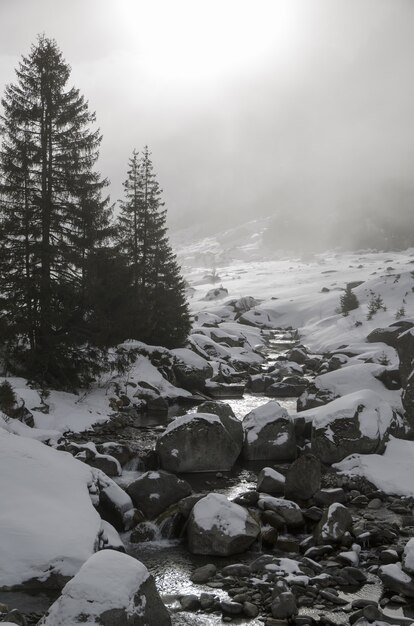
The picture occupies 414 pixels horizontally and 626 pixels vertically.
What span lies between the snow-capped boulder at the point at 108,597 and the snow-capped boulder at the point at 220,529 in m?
3.96

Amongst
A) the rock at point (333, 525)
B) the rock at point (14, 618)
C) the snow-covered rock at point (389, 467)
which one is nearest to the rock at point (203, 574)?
the rock at point (333, 525)

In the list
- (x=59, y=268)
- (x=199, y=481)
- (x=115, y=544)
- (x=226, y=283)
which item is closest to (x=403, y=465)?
(x=199, y=481)

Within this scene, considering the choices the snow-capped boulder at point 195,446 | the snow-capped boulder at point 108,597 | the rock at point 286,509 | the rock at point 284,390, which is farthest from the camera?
the rock at point 284,390

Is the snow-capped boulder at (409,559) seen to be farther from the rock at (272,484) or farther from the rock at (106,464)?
the rock at (106,464)

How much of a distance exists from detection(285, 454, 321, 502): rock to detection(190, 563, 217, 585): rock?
420cm

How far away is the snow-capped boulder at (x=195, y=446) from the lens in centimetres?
1598

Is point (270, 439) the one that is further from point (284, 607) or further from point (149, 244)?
point (149, 244)

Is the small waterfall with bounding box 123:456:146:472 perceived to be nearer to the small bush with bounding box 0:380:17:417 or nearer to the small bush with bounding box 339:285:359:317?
the small bush with bounding box 0:380:17:417

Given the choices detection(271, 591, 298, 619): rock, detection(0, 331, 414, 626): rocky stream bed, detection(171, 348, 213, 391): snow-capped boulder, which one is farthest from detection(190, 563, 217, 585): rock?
detection(171, 348, 213, 391): snow-capped boulder

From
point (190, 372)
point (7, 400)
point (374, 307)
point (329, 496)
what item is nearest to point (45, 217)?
point (7, 400)

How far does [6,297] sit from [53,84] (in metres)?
8.73

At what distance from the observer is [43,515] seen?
949cm

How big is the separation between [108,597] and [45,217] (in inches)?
677

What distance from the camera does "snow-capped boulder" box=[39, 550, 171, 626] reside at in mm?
6355
